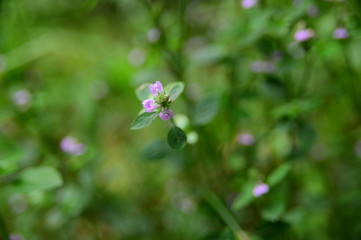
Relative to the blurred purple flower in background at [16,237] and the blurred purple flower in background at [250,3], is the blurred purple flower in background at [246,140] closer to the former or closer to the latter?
the blurred purple flower in background at [250,3]

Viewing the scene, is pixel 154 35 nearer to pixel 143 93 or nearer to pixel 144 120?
pixel 143 93

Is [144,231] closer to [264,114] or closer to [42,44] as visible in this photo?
[264,114]

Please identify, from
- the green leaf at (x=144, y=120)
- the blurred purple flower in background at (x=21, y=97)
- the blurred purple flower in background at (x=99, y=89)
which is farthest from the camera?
the blurred purple flower in background at (x=99, y=89)

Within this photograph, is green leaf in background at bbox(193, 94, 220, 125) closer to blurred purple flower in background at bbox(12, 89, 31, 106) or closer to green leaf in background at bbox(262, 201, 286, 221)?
green leaf in background at bbox(262, 201, 286, 221)

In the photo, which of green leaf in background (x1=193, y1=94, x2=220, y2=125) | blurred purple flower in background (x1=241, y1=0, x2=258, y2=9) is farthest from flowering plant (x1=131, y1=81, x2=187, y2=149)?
blurred purple flower in background (x1=241, y1=0, x2=258, y2=9)

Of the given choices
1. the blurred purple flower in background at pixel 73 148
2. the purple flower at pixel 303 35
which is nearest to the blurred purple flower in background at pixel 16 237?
the blurred purple flower in background at pixel 73 148

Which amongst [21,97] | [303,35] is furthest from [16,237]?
[303,35]
